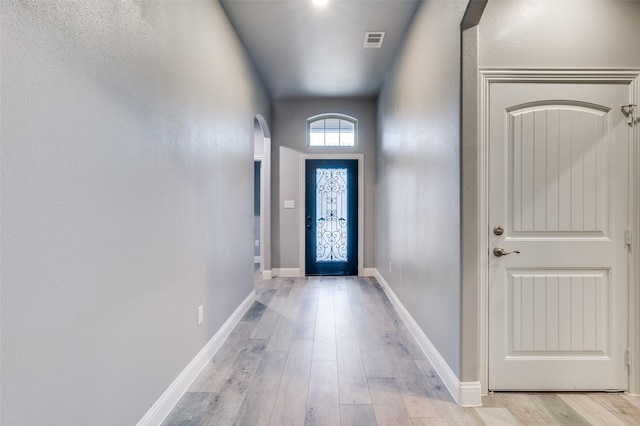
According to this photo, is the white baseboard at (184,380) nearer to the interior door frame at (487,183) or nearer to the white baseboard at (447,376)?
the white baseboard at (447,376)

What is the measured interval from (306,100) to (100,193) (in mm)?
4505

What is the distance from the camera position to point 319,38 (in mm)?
3434

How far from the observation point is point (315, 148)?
556cm

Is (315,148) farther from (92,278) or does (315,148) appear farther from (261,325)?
(92,278)

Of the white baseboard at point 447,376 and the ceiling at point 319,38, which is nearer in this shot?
the white baseboard at point 447,376

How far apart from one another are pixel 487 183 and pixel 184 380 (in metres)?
2.21

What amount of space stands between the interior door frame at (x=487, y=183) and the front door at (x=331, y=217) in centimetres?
354

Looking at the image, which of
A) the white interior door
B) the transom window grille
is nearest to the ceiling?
the transom window grille

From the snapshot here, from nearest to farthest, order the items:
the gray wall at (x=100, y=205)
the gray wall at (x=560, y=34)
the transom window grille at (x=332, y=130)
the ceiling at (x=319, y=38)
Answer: the gray wall at (x=100, y=205)
the gray wall at (x=560, y=34)
the ceiling at (x=319, y=38)
the transom window grille at (x=332, y=130)

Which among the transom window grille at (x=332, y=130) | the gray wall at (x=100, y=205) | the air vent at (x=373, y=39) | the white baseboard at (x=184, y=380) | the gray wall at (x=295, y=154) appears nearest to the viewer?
the gray wall at (x=100, y=205)

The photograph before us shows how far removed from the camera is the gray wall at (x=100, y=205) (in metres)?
1.03

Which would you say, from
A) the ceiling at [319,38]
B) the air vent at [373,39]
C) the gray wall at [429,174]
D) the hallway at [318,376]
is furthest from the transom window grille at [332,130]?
the hallway at [318,376]

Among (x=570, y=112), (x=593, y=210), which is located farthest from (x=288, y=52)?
(x=593, y=210)

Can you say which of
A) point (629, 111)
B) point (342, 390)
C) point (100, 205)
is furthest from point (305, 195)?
point (100, 205)
